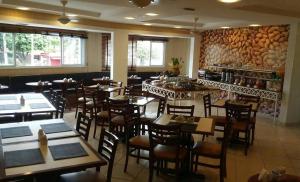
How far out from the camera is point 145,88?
27.0 ft

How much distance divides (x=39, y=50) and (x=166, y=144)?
25.1ft

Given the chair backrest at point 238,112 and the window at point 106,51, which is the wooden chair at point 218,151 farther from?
the window at point 106,51

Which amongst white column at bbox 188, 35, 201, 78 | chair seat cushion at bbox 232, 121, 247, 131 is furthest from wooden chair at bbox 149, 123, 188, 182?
white column at bbox 188, 35, 201, 78

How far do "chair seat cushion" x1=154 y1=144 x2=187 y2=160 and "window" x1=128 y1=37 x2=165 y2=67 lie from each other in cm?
791

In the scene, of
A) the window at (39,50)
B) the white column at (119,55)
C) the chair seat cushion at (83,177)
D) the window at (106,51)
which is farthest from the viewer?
the window at (106,51)

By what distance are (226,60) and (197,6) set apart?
542 centimetres

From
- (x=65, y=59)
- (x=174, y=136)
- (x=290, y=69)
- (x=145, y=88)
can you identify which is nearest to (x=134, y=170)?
(x=174, y=136)

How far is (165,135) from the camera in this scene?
351 cm

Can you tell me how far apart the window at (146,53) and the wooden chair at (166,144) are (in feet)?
26.2

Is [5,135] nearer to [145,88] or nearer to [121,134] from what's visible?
[121,134]

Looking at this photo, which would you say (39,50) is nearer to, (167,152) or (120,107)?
(120,107)

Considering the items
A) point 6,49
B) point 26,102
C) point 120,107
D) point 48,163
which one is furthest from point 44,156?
point 6,49

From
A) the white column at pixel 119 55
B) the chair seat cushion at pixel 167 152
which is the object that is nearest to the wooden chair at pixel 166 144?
the chair seat cushion at pixel 167 152

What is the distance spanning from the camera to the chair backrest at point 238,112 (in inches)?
195
